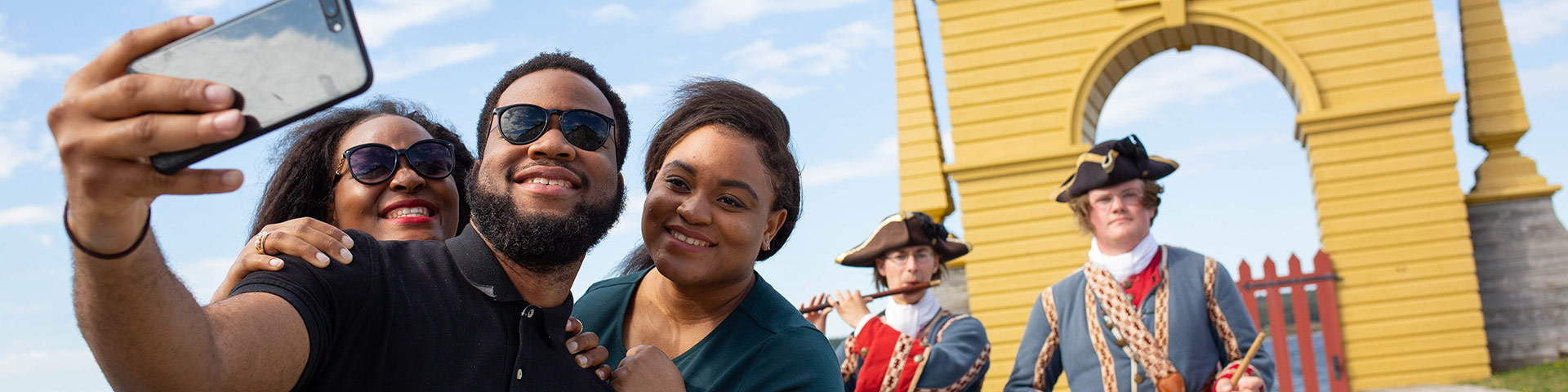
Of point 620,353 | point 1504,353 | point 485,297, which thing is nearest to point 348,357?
point 485,297

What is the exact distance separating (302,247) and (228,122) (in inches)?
21.3

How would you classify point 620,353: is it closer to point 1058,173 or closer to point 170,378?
point 170,378

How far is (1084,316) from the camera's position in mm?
4727

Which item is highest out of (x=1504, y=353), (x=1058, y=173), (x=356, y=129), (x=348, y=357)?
(x=356, y=129)

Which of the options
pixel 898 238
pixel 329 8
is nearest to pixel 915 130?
pixel 898 238

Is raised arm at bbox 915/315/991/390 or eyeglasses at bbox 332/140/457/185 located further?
raised arm at bbox 915/315/991/390

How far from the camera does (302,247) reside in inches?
58.5

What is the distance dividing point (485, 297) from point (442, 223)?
1226 millimetres

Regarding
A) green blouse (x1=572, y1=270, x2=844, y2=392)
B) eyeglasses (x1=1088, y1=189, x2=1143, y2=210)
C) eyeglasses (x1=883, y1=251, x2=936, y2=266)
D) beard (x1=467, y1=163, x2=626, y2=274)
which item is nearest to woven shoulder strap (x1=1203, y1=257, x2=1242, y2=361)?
eyeglasses (x1=1088, y1=189, x2=1143, y2=210)

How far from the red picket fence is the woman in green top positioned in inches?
375

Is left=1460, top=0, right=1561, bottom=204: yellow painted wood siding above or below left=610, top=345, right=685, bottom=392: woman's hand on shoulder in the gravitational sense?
below

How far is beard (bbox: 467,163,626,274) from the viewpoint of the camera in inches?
67.1

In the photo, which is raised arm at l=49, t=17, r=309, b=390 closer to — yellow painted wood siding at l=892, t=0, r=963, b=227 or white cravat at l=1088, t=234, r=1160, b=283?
white cravat at l=1088, t=234, r=1160, b=283

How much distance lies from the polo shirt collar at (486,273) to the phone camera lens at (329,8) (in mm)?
651
